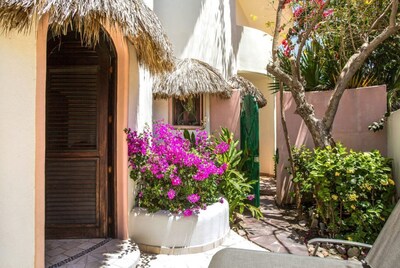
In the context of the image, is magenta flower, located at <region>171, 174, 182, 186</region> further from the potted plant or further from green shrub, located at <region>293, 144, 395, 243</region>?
green shrub, located at <region>293, 144, 395, 243</region>

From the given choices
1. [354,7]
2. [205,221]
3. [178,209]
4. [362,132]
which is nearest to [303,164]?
[362,132]

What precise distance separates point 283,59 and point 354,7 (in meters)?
2.56

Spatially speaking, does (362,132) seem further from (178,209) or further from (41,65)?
(41,65)

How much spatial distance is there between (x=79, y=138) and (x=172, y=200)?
2201 millimetres

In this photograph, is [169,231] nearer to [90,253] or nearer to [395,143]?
[90,253]

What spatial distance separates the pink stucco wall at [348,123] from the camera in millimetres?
7770

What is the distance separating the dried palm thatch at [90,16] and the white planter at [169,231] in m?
3.20

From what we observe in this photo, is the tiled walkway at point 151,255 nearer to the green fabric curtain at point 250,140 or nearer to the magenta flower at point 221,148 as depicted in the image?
the green fabric curtain at point 250,140

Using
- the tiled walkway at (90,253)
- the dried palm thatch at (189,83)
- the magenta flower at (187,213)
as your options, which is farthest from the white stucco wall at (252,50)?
the tiled walkway at (90,253)

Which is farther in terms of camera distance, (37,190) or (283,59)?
(283,59)

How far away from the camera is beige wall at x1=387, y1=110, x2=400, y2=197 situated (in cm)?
615

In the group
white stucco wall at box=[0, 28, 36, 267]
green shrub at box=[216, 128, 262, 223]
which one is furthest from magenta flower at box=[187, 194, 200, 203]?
white stucco wall at box=[0, 28, 36, 267]

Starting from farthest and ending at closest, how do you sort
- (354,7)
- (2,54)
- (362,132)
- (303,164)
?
1. (354,7)
2. (362,132)
3. (303,164)
4. (2,54)

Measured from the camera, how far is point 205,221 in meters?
5.85
